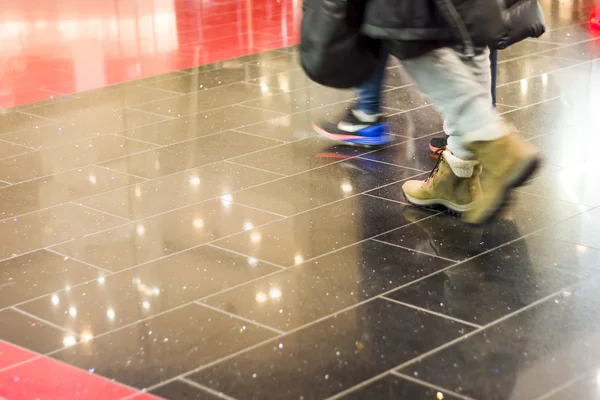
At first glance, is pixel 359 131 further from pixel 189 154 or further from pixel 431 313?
pixel 431 313

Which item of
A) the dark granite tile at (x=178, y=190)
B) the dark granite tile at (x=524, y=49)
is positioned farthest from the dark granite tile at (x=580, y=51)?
the dark granite tile at (x=178, y=190)

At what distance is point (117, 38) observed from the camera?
24.2ft

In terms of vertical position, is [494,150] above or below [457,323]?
above

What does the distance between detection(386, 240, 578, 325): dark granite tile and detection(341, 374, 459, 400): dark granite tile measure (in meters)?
0.39

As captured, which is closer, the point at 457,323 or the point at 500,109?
the point at 457,323

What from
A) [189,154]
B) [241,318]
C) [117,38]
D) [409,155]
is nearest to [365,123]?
[409,155]

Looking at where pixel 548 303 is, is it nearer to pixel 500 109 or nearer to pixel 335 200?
pixel 335 200

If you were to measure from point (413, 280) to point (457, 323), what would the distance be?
0.31 m

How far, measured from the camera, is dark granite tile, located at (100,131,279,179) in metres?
3.92

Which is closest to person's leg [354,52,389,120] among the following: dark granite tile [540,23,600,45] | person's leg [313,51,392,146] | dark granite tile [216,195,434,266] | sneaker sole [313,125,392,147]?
person's leg [313,51,392,146]

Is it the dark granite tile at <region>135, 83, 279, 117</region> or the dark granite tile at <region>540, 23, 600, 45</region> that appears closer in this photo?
the dark granite tile at <region>135, 83, 279, 117</region>

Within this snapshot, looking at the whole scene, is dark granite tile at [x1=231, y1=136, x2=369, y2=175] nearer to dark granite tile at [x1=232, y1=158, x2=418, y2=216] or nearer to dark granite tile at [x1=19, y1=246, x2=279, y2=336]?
dark granite tile at [x1=232, y1=158, x2=418, y2=216]

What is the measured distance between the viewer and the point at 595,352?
2281 millimetres

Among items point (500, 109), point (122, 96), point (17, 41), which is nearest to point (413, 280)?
point (500, 109)
